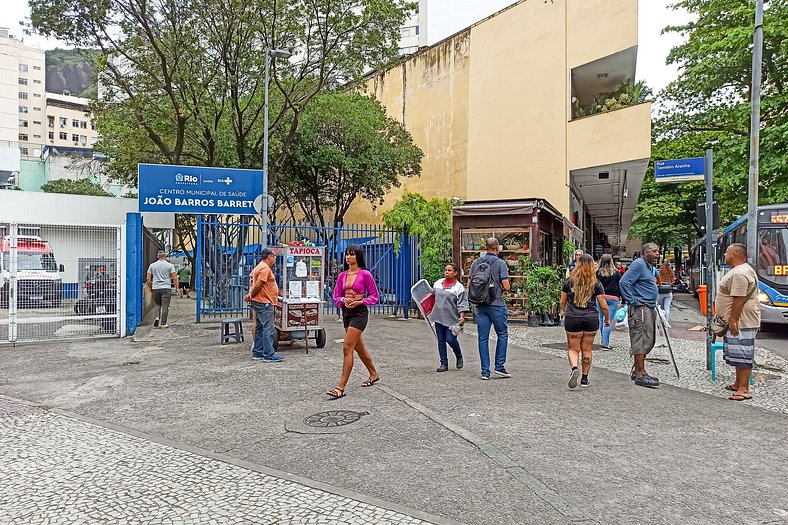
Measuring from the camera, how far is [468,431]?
5488 millimetres

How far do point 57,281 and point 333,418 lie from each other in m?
7.49

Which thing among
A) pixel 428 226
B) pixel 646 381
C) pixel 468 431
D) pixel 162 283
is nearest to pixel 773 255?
pixel 428 226

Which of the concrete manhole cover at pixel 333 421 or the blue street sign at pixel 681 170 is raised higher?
the blue street sign at pixel 681 170

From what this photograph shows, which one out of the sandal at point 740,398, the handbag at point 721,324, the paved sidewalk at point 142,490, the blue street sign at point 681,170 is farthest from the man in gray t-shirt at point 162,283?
the sandal at point 740,398

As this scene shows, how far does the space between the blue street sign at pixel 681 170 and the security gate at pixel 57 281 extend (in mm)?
10055

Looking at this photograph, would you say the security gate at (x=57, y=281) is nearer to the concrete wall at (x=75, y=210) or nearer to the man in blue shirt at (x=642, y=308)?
the concrete wall at (x=75, y=210)

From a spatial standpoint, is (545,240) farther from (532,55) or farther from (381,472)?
(381,472)

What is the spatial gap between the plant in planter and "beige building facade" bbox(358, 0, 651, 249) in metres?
5.36

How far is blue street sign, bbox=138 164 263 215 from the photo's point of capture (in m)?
13.8

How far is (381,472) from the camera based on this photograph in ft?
14.9

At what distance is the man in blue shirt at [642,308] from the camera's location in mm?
7422

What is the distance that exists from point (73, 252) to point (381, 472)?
9.12m

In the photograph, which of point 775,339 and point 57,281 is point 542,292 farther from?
point 57,281

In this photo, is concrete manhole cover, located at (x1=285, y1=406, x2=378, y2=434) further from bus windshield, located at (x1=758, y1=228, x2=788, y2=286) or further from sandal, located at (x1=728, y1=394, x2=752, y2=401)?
bus windshield, located at (x1=758, y1=228, x2=788, y2=286)
